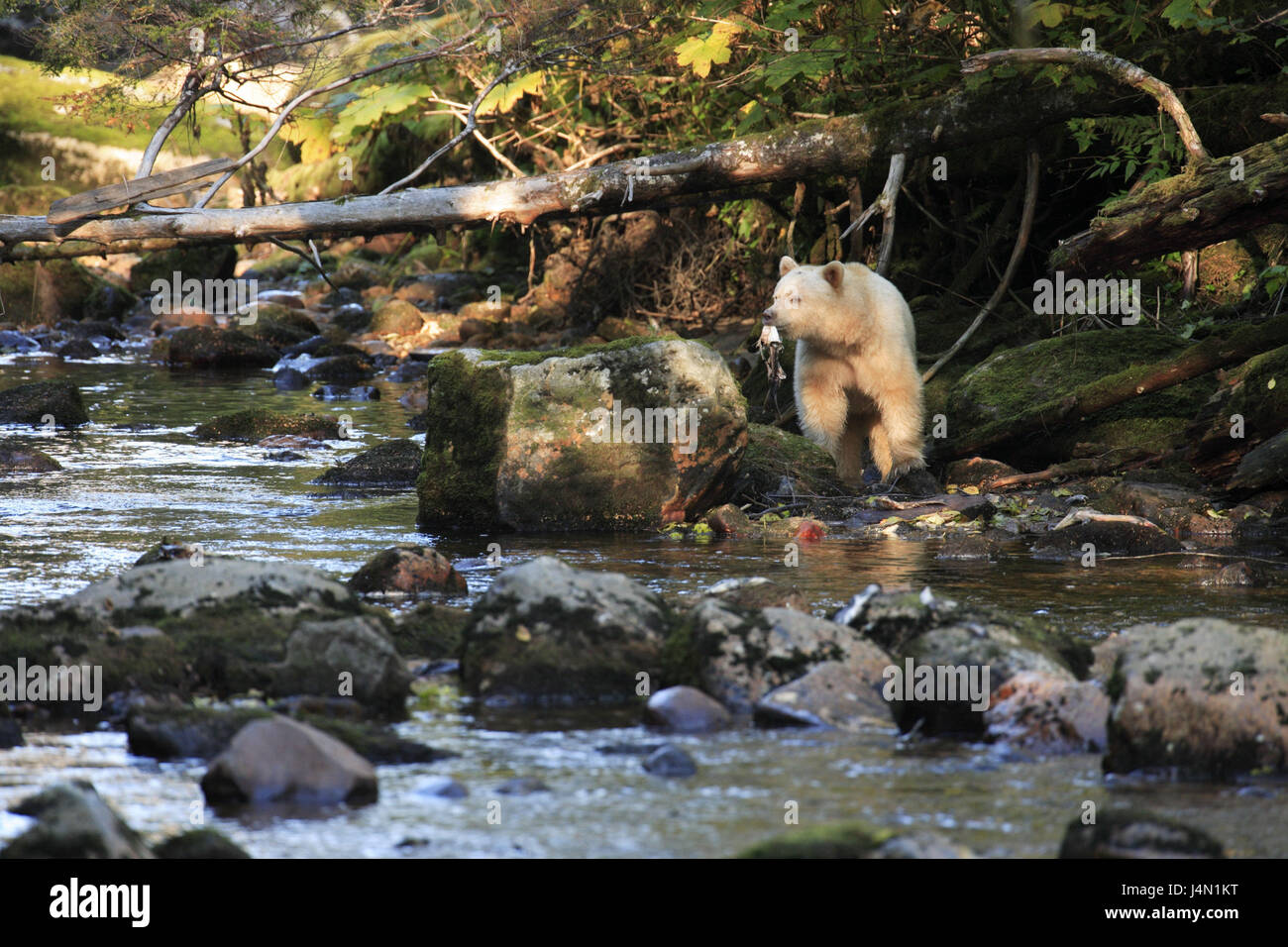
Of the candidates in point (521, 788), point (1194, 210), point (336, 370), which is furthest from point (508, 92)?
point (521, 788)

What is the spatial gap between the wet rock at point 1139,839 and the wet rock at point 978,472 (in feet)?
20.5

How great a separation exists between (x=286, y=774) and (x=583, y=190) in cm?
861

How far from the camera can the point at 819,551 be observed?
756cm

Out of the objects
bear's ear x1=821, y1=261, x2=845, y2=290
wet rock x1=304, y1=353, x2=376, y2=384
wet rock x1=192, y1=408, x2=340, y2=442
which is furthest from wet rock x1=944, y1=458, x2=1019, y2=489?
wet rock x1=304, y1=353, x2=376, y2=384

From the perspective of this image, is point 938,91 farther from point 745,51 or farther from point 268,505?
point 268,505

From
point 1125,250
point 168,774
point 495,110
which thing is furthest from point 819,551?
point 495,110

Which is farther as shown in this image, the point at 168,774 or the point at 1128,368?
the point at 1128,368

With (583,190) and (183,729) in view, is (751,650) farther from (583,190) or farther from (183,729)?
(583,190)

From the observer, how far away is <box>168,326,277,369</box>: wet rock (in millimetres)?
18797

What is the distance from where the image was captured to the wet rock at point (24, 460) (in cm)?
989

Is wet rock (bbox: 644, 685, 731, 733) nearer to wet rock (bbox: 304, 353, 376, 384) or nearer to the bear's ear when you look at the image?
the bear's ear

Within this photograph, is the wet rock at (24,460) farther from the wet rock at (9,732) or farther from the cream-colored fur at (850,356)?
the wet rock at (9,732)

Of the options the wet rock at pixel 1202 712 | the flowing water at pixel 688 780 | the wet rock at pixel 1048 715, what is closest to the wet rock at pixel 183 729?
the flowing water at pixel 688 780
